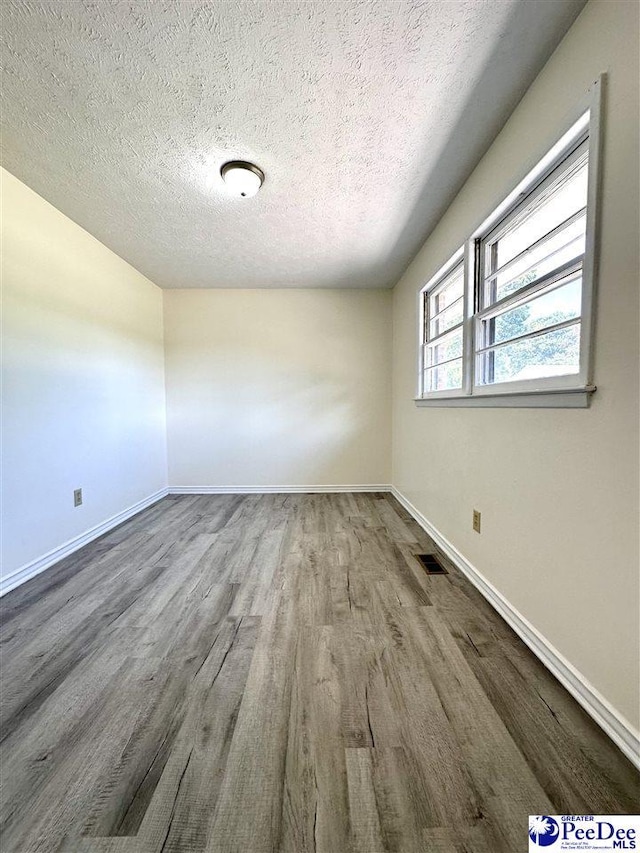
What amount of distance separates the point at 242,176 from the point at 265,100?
1.39 feet

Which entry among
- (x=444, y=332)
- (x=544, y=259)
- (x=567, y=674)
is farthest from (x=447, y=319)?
(x=567, y=674)

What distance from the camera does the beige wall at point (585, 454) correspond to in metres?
0.89

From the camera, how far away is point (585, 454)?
3.43 ft

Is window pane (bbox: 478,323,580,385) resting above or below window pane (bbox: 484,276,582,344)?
below

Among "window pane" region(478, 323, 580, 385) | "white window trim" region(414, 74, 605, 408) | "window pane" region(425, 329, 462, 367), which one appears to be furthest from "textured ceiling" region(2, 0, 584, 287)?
"window pane" region(478, 323, 580, 385)

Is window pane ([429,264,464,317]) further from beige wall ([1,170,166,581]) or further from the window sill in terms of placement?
beige wall ([1,170,166,581])

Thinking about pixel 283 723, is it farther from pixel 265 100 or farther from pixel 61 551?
pixel 265 100

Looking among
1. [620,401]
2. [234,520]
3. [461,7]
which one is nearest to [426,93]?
[461,7]

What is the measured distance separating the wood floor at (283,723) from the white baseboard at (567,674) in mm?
36

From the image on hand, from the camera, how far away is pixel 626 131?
0.90m

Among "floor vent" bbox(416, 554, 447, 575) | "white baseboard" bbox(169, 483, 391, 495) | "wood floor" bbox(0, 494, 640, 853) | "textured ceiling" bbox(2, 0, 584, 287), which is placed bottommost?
"wood floor" bbox(0, 494, 640, 853)

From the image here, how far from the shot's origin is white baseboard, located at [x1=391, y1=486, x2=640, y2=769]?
2.90 ft

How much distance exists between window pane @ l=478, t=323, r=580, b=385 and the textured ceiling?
108 centimetres

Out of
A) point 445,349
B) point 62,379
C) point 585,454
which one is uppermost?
point 445,349
